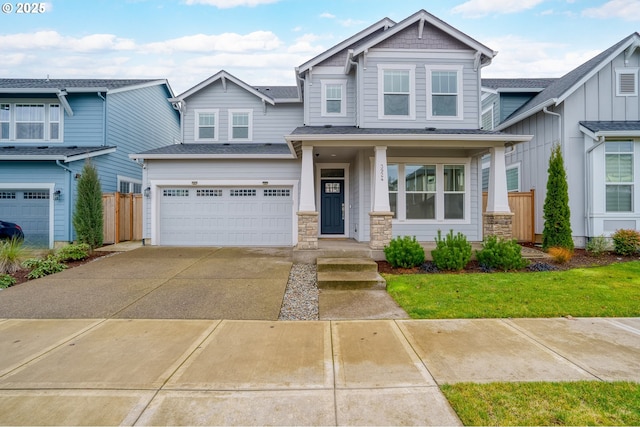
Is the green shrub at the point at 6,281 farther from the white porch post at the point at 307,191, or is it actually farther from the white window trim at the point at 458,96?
the white window trim at the point at 458,96

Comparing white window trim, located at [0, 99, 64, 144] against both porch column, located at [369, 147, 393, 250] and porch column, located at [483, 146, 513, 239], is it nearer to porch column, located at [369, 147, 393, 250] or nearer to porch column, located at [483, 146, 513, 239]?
porch column, located at [369, 147, 393, 250]

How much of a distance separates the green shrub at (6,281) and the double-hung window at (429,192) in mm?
9556

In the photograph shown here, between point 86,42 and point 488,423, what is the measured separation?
58.0 feet

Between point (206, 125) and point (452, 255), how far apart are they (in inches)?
429

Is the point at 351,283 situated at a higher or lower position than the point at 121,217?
lower

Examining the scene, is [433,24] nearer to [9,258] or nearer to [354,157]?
[354,157]

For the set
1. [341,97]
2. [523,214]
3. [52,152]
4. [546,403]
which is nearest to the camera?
[546,403]

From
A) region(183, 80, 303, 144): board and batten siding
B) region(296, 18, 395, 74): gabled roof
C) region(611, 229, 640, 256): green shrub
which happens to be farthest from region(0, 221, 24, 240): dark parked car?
region(611, 229, 640, 256): green shrub

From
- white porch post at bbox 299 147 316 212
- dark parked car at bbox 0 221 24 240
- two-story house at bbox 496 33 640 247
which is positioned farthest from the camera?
dark parked car at bbox 0 221 24 240

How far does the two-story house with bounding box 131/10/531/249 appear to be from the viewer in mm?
9023

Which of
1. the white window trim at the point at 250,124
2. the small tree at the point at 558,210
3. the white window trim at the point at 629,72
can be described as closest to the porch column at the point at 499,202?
the small tree at the point at 558,210

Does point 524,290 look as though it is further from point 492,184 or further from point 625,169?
point 625,169

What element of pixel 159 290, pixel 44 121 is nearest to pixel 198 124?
pixel 44 121

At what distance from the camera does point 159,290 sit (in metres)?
6.19
